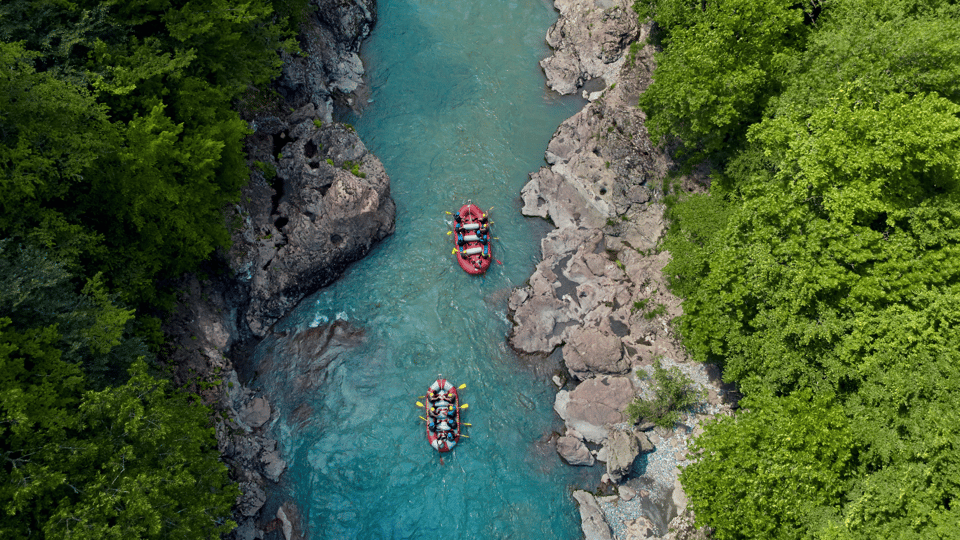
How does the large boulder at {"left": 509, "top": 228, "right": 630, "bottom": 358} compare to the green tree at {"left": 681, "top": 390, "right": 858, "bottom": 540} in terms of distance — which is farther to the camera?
the large boulder at {"left": 509, "top": 228, "right": 630, "bottom": 358}

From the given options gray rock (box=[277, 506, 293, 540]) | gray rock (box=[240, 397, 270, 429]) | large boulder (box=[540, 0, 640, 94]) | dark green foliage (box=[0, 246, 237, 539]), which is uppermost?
large boulder (box=[540, 0, 640, 94])

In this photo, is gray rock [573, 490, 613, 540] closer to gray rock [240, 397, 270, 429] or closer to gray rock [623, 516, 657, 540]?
gray rock [623, 516, 657, 540]

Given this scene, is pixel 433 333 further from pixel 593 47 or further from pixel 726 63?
pixel 593 47

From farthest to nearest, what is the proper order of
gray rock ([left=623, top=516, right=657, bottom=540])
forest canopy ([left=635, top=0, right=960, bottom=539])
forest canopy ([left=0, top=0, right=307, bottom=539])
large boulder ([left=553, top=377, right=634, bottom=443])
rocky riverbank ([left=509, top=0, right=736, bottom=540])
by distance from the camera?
1. large boulder ([left=553, top=377, right=634, bottom=443])
2. rocky riverbank ([left=509, top=0, right=736, bottom=540])
3. gray rock ([left=623, top=516, right=657, bottom=540])
4. forest canopy ([left=635, top=0, right=960, bottom=539])
5. forest canopy ([left=0, top=0, right=307, bottom=539])

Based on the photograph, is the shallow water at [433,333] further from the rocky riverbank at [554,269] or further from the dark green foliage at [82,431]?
the dark green foliage at [82,431]

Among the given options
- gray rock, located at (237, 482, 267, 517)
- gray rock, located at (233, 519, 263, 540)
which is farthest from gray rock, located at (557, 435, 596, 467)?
gray rock, located at (233, 519, 263, 540)

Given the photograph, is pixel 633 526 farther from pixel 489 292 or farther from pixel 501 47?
pixel 501 47
